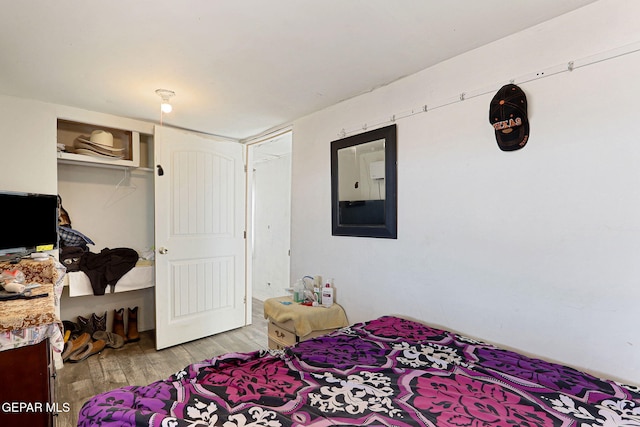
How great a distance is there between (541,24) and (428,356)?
5.25 ft

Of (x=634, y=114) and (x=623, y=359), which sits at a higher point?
(x=634, y=114)

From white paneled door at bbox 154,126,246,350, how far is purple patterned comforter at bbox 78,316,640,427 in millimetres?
1943

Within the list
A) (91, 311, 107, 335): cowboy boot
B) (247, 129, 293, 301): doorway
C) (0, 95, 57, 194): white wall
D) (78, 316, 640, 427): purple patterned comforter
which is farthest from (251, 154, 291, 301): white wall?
(78, 316, 640, 427): purple patterned comforter

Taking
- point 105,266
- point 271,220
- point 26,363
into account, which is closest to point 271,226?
point 271,220

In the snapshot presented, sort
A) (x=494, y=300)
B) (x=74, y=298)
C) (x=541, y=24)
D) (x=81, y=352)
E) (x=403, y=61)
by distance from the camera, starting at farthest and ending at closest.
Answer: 1. (x=74, y=298)
2. (x=81, y=352)
3. (x=403, y=61)
4. (x=494, y=300)
5. (x=541, y=24)

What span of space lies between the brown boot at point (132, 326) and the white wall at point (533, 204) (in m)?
2.49

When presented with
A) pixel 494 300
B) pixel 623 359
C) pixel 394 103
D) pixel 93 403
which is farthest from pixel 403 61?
pixel 93 403

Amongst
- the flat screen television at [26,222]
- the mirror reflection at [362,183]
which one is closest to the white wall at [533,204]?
the mirror reflection at [362,183]

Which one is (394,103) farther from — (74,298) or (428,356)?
(74,298)

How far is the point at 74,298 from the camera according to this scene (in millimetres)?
3037

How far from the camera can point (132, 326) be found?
3.21 meters

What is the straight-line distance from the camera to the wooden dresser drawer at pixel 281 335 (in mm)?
2320

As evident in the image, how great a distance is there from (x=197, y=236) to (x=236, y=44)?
6.89ft

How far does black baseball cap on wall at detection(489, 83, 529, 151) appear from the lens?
1493mm
